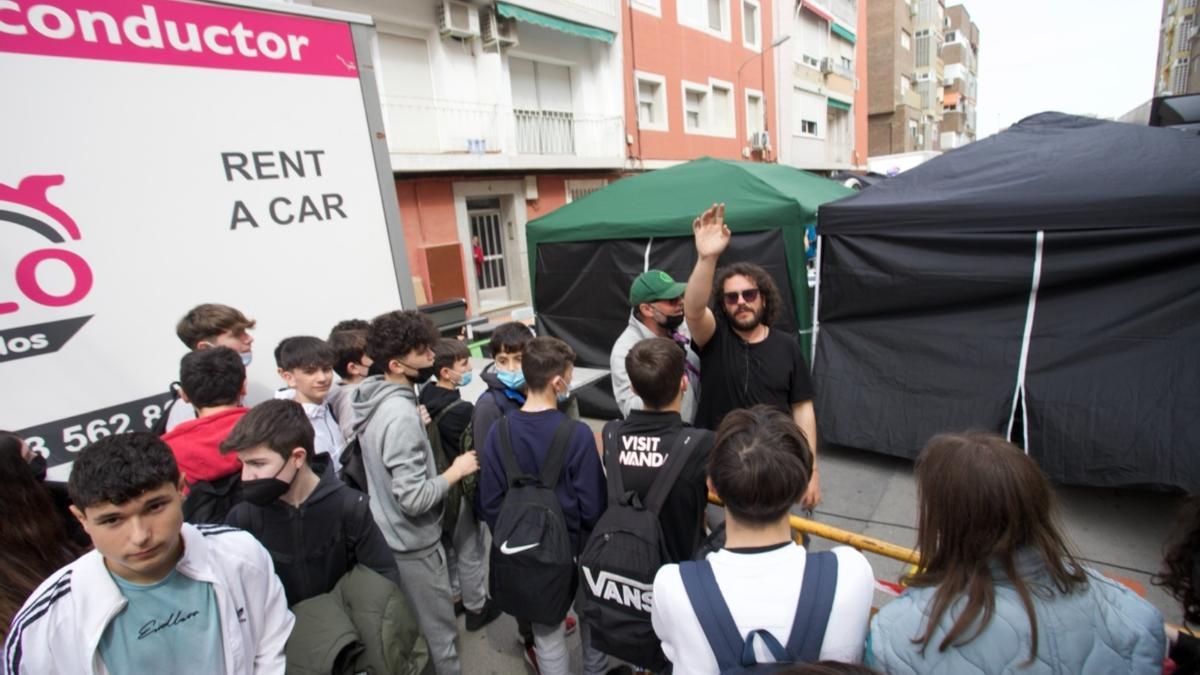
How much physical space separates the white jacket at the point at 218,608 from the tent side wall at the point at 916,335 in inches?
163

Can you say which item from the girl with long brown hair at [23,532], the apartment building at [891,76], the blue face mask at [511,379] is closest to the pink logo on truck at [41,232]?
the girl with long brown hair at [23,532]

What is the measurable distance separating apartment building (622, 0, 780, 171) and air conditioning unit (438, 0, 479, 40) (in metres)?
4.41

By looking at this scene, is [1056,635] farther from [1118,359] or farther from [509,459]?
[1118,359]

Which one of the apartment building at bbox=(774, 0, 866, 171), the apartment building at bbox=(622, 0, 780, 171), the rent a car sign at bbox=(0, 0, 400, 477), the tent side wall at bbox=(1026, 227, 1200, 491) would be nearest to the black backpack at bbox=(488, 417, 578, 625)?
the rent a car sign at bbox=(0, 0, 400, 477)

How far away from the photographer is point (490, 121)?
10852 millimetres

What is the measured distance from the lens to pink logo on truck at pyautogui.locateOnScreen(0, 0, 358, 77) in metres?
2.10

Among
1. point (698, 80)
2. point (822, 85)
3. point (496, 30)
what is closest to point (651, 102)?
point (698, 80)

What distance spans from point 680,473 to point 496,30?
428 inches

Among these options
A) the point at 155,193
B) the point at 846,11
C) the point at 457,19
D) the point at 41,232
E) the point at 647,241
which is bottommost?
the point at 647,241

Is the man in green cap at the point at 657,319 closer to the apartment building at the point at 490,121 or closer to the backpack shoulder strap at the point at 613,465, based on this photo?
the backpack shoulder strap at the point at 613,465

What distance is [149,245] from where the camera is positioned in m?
2.39

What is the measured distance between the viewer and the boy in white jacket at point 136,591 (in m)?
1.30

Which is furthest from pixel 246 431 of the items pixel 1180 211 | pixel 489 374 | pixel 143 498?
pixel 1180 211

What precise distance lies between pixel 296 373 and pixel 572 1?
38.6 ft
